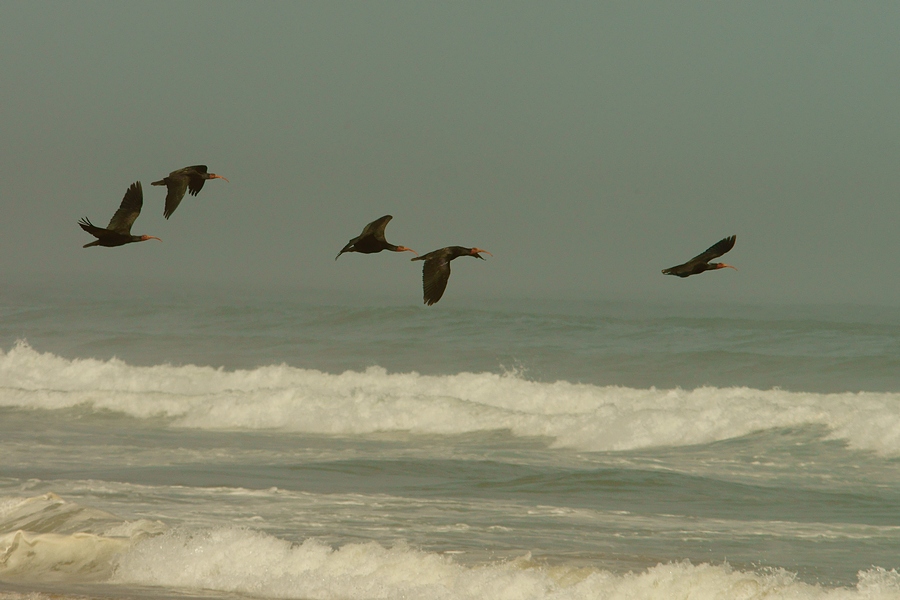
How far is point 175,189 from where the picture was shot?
12055 millimetres

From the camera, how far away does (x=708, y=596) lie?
320 inches

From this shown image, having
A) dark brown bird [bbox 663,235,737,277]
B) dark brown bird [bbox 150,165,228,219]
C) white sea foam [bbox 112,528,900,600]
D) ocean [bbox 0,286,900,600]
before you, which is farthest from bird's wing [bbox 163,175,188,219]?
dark brown bird [bbox 663,235,737,277]

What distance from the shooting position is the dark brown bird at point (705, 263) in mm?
11844

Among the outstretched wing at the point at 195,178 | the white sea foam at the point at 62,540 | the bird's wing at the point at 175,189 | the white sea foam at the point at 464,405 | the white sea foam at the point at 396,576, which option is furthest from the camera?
the white sea foam at the point at 464,405

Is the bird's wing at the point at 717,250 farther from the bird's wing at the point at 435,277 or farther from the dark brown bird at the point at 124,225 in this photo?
the dark brown bird at the point at 124,225

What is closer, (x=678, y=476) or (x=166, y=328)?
(x=678, y=476)

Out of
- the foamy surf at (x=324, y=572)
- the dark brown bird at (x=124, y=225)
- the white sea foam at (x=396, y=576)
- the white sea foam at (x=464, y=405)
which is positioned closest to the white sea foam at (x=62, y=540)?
the foamy surf at (x=324, y=572)

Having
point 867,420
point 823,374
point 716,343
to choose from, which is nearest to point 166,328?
point 716,343

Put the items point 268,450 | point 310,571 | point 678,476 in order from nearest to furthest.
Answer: point 310,571
point 678,476
point 268,450

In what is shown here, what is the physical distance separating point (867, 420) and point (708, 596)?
9.87 metres

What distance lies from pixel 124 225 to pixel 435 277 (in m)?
3.25

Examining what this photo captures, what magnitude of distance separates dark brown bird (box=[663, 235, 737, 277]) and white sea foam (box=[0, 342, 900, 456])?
5.33 meters

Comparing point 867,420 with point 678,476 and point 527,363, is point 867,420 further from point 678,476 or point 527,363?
point 527,363

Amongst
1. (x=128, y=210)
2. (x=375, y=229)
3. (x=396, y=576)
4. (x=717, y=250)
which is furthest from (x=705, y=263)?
(x=128, y=210)
